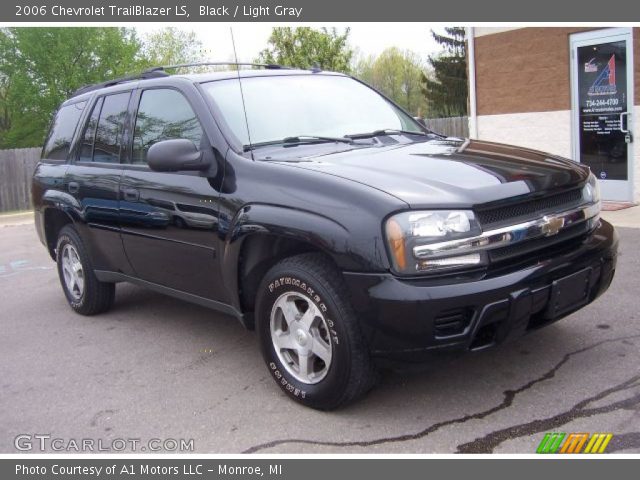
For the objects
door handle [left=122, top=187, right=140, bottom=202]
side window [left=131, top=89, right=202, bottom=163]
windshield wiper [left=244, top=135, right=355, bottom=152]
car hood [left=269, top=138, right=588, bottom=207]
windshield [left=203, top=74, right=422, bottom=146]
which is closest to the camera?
car hood [left=269, top=138, right=588, bottom=207]

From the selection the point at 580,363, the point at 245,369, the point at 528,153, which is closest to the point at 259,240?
the point at 245,369

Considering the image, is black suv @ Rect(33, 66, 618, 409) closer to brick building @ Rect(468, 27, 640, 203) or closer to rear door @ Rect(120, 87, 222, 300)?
rear door @ Rect(120, 87, 222, 300)

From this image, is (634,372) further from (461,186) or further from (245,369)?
(245,369)

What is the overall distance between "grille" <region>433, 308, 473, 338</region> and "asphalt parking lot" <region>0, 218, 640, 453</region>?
0.55ft

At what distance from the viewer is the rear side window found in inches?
199

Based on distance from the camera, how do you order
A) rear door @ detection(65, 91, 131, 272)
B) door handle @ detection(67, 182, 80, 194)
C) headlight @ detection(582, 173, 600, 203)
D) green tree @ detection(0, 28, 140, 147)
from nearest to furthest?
headlight @ detection(582, 173, 600, 203) → rear door @ detection(65, 91, 131, 272) → door handle @ detection(67, 182, 80, 194) → green tree @ detection(0, 28, 140, 147)

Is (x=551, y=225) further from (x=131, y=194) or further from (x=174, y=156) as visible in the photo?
(x=131, y=194)

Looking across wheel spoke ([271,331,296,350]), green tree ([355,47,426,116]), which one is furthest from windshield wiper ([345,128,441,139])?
green tree ([355,47,426,116])

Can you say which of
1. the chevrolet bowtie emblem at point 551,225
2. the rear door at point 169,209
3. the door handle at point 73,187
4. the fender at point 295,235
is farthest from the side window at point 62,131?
the chevrolet bowtie emblem at point 551,225

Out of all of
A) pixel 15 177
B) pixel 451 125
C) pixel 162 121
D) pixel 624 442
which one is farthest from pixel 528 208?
pixel 15 177

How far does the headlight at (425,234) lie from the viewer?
3.11 m

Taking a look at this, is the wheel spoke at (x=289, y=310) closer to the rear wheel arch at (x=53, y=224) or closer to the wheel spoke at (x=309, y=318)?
the wheel spoke at (x=309, y=318)

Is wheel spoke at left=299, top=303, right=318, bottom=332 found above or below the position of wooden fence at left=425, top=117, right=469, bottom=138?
below

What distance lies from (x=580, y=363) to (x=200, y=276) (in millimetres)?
2363
